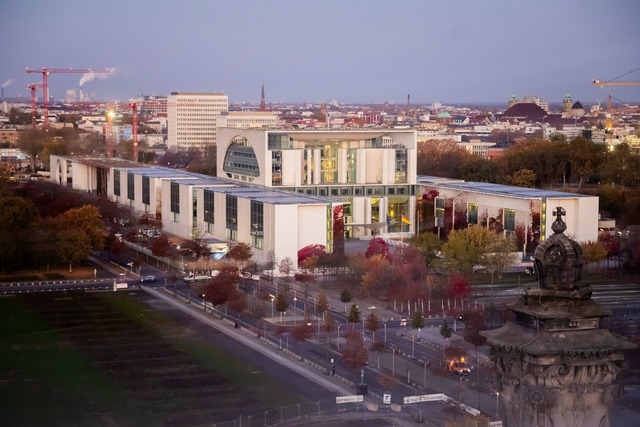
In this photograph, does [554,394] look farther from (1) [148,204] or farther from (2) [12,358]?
(1) [148,204]

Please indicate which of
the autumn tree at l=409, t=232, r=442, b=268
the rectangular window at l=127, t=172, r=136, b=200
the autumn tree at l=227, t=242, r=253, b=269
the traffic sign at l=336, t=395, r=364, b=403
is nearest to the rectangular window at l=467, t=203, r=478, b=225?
the autumn tree at l=409, t=232, r=442, b=268

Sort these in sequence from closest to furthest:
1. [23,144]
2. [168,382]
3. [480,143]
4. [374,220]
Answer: [168,382]
[374,220]
[23,144]
[480,143]

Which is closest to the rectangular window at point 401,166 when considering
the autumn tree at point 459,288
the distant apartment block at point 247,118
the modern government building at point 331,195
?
the modern government building at point 331,195

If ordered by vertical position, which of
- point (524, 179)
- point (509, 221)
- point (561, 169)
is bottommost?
point (509, 221)

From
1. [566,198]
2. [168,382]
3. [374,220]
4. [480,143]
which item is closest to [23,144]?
[480,143]

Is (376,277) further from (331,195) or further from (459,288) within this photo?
(331,195)

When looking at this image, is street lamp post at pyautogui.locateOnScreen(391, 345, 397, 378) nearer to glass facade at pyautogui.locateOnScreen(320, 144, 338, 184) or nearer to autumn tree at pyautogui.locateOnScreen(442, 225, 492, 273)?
autumn tree at pyautogui.locateOnScreen(442, 225, 492, 273)

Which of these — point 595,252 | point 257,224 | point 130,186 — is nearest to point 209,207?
point 257,224
